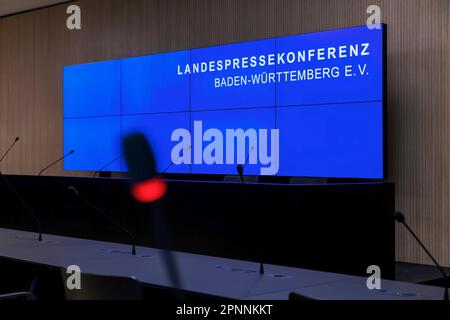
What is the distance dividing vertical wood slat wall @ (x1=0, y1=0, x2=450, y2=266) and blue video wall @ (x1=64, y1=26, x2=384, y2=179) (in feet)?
1.47

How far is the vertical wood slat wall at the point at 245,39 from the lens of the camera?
556 centimetres

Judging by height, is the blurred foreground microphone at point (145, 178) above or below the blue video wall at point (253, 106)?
below

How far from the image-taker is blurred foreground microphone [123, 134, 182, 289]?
37 cm

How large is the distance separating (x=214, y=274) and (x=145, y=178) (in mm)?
2449

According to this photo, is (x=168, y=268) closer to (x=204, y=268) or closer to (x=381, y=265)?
(x=204, y=268)

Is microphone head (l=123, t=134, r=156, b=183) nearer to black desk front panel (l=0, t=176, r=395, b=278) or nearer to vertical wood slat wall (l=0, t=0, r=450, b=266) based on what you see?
black desk front panel (l=0, t=176, r=395, b=278)

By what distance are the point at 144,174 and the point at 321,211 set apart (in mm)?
3706

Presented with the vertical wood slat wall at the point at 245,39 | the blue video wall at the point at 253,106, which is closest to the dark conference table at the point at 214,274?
the blue video wall at the point at 253,106

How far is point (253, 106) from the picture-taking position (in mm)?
6480

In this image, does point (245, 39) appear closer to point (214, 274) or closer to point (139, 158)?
point (214, 274)

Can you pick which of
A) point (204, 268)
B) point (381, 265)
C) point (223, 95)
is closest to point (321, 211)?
point (381, 265)

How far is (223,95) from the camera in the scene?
6.73 m

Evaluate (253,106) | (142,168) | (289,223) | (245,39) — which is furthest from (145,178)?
(245,39)

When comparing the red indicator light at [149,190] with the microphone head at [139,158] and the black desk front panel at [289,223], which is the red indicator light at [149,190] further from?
the black desk front panel at [289,223]
